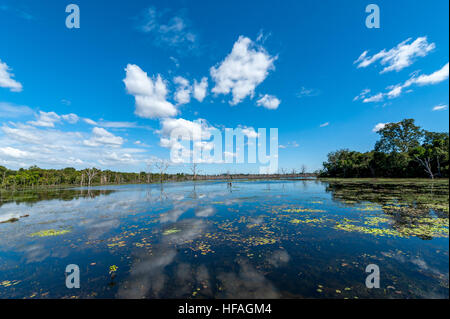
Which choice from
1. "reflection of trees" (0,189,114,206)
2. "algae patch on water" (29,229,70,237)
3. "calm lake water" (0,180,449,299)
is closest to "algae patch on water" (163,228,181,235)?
"calm lake water" (0,180,449,299)

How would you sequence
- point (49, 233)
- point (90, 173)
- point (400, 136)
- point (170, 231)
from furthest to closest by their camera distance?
point (90, 173) < point (400, 136) < point (49, 233) < point (170, 231)

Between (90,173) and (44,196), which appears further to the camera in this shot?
(90,173)

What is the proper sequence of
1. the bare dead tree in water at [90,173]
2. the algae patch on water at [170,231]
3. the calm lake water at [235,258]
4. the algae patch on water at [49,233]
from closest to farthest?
the calm lake water at [235,258] → the algae patch on water at [170,231] → the algae patch on water at [49,233] → the bare dead tree in water at [90,173]

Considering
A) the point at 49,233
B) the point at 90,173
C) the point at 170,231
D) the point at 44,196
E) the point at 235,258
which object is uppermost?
the point at 90,173

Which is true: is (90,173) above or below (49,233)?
above

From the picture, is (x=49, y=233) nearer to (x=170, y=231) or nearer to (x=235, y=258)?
(x=170, y=231)

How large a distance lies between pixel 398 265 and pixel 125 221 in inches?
484

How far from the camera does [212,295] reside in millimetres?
3691

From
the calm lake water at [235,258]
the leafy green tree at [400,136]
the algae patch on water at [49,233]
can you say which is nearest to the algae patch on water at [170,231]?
the calm lake water at [235,258]

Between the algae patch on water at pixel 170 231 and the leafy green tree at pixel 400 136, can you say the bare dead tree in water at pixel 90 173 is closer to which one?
the algae patch on water at pixel 170 231

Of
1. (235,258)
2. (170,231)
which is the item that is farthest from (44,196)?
(235,258)

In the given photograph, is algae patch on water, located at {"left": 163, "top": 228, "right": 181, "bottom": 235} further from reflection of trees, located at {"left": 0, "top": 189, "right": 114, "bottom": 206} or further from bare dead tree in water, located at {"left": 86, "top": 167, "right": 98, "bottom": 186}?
bare dead tree in water, located at {"left": 86, "top": 167, "right": 98, "bottom": 186}

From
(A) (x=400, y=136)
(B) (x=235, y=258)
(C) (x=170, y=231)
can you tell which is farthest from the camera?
(A) (x=400, y=136)
